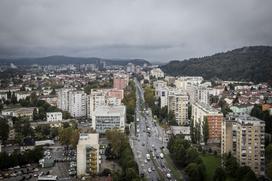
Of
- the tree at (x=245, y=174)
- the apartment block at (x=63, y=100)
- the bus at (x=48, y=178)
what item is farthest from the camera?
the apartment block at (x=63, y=100)

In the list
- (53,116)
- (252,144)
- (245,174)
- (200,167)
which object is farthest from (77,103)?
(245,174)

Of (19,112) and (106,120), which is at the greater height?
(19,112)

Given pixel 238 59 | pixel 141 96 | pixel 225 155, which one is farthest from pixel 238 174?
pixel 238 59

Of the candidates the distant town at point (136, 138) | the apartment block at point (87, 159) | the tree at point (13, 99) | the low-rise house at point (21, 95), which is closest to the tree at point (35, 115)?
the distant town at point (136, 138)

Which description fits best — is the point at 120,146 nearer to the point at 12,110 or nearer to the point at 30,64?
the point at 12,110

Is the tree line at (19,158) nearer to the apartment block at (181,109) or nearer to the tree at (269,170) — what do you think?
the tree at (269,170)

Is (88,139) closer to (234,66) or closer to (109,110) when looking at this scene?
(109,110)

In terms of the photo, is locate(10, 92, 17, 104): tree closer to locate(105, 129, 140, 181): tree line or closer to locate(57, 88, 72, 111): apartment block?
locate(57, 88, 72, 111): apartment block
